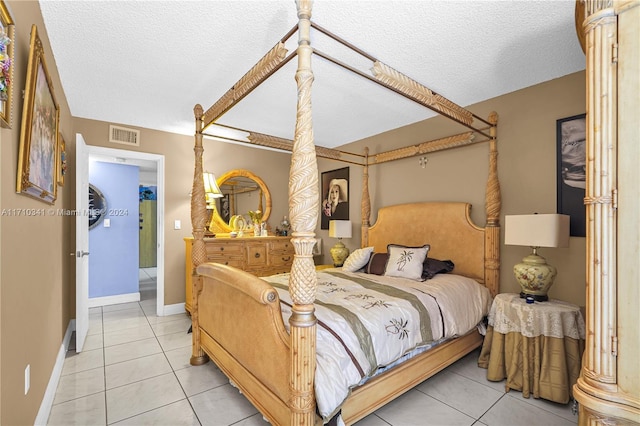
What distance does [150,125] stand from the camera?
3.94m

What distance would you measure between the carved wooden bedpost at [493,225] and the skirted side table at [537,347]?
492mm

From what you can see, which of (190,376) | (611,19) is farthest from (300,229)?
(190,376)

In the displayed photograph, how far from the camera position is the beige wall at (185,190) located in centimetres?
139

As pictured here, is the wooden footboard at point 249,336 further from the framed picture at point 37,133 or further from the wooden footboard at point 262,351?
the framed picture at point 37,133

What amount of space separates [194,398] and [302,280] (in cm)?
146

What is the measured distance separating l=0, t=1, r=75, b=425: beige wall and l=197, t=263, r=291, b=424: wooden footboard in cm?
104

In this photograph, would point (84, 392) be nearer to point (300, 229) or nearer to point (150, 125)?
point (300, 229)

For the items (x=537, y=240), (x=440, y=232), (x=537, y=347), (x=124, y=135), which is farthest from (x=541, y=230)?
(x=124, y=135)

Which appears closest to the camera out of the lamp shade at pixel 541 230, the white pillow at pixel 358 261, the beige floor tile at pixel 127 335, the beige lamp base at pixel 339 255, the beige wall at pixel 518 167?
the lamp shade at pixel 541 230

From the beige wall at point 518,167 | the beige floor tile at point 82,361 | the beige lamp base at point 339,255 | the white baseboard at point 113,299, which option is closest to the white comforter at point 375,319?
the beige wall at point 518,167

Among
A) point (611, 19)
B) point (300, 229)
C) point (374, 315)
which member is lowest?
point (374, 315)

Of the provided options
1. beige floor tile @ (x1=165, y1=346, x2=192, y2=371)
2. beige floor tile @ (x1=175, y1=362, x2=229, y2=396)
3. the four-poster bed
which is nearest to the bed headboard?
the four-poster bed

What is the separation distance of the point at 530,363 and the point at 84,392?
10.9ft

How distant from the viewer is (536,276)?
90.8 inches
